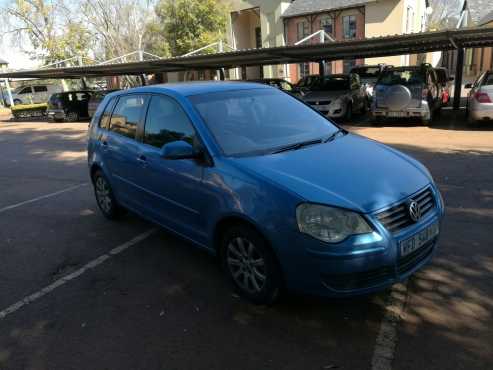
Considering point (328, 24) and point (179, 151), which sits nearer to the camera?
point (179, 151)

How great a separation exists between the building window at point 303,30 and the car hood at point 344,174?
29941 mm

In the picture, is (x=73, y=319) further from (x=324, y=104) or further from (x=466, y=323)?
(x=324, y=104)

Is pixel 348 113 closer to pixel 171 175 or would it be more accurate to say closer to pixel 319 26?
pixel 171 175

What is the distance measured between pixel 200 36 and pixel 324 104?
2159 centimetres

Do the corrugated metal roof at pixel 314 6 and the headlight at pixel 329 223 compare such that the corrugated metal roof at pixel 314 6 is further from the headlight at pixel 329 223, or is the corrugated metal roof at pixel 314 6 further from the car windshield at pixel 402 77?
the headlight at pixel 329 223

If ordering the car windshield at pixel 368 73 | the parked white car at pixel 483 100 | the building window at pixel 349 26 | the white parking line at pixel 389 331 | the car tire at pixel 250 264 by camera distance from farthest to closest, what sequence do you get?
the building window at pixel 349 26 → the car windshield at pixel 368 73 → the parked white car at pixel 483 100 → the car tire at pixel 250 264 → the white parking line at pixel 389 331

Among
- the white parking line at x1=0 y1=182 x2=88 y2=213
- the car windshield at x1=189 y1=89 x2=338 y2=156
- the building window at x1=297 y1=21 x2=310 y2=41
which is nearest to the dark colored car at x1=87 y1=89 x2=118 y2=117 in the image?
the white parking line at x1=0 y1=182 x2=88 y2=213

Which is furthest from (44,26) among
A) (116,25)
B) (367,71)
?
(367,71)

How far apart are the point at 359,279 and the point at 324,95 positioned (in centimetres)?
1166

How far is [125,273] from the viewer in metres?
4.17

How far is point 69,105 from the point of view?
22.1 m

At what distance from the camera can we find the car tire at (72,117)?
2211cm

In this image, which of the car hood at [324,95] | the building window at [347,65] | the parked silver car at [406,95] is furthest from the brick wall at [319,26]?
the parked silver car at [406,95]

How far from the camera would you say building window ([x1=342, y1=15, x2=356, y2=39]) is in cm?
2936
